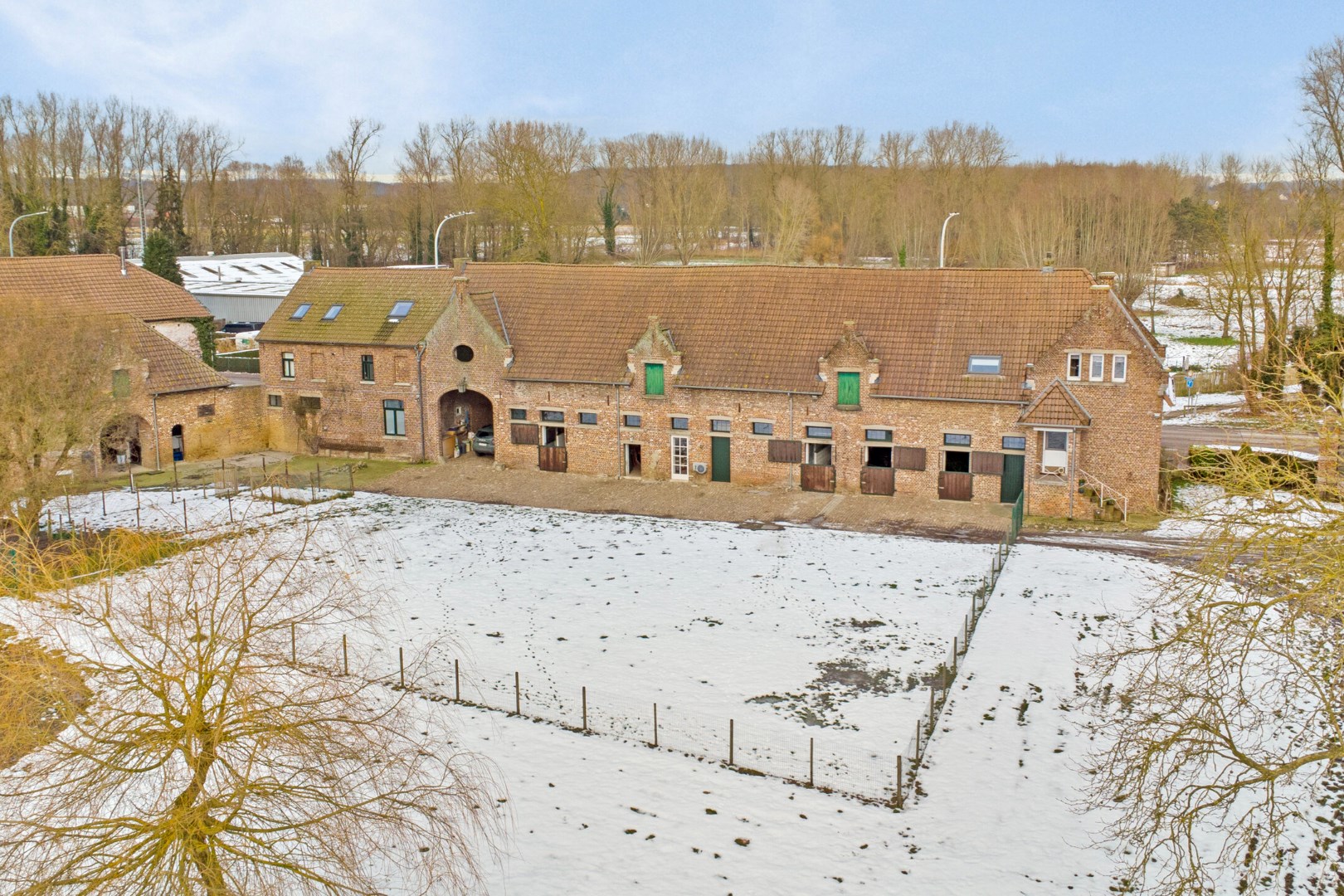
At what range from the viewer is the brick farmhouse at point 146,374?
35594mm

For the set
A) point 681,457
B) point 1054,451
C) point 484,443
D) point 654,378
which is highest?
point 654,378

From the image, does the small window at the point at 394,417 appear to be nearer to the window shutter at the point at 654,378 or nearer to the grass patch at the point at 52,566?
the window shutter at the point at 654,378

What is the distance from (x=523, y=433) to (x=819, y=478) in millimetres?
9755

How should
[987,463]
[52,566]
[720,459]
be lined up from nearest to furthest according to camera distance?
[52,566] → [987,463] → [720,459]

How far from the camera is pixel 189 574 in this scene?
11.8 m

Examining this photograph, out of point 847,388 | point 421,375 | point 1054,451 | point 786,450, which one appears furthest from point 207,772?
point 421,375

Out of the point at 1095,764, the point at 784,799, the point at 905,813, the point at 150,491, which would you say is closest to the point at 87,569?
the point at 784,799

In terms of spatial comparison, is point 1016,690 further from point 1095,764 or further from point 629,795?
point 629,795

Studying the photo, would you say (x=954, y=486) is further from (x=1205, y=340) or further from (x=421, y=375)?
(x=1205, y=340)

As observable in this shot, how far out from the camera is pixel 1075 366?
2988 cm

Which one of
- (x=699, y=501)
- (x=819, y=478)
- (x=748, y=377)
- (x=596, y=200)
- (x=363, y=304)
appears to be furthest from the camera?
(x=596, y=200)

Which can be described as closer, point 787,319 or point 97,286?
point 787,319

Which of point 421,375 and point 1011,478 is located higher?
point 421,375

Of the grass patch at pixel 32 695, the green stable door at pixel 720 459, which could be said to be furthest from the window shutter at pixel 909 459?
the grass patch at pixel 32 695
